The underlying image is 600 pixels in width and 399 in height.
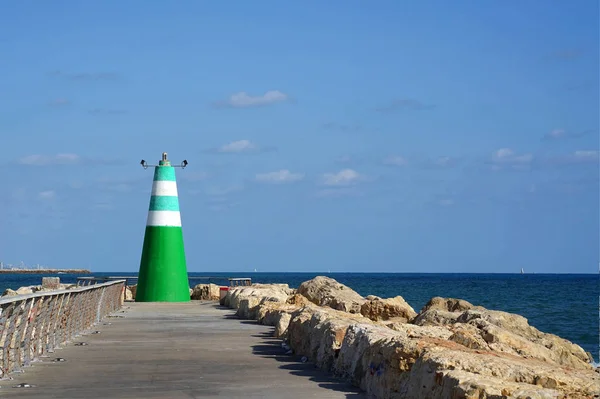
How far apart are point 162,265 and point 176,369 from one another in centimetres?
1754

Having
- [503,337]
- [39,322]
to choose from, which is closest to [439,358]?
[503,337]

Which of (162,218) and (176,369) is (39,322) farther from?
(162,218)

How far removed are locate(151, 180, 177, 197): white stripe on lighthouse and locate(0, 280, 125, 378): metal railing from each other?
31.8ft

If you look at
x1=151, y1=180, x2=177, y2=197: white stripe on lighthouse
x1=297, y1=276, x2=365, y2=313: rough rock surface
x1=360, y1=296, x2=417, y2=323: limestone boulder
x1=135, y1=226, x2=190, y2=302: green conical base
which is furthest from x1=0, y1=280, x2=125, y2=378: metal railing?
x1=135, y1=226, x2=190, y2=302: green conical base

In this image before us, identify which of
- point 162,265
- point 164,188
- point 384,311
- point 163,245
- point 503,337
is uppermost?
point 164,188

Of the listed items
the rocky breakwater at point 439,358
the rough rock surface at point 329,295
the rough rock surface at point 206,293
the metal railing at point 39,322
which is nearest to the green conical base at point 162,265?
the rough rock surface at point 206,293

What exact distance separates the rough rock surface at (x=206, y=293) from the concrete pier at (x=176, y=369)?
1484cm

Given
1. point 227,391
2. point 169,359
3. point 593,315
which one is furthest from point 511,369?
point 593,315

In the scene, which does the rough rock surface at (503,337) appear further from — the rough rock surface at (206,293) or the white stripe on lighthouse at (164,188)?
the rough rock surface at (206,293)

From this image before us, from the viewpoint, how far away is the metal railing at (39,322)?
1034 centimetres

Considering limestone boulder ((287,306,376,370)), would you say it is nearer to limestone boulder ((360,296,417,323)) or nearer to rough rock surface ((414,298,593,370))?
rough rock surface ((414,298,593,370))

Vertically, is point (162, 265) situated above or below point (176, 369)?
above

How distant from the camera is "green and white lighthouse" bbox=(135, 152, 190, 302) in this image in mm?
28094

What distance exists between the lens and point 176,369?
1100 cm
